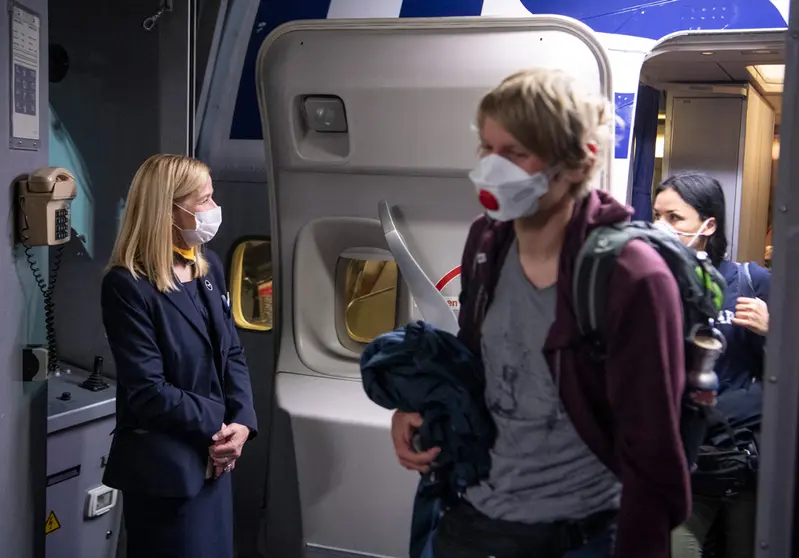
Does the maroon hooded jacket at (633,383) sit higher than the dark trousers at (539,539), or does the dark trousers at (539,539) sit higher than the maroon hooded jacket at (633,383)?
the maroon hooded jacket at (633,383)

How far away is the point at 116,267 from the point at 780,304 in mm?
1820

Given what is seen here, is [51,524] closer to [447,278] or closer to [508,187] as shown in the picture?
[447,278]

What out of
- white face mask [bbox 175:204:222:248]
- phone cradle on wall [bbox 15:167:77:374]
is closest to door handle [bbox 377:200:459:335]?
white face mask [bbox 175:204:222:248]

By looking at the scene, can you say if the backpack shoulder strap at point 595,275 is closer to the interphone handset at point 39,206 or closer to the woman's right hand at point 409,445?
the woman's right hand at point 409,445

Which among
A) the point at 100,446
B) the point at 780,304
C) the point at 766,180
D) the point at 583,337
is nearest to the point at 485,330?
the point at 583,337

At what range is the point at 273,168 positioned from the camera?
127 inches

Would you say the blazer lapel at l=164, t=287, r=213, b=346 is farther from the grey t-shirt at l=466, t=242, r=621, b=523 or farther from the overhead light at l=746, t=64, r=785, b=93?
the overhead light at l=746, t=64, r=785, b=93

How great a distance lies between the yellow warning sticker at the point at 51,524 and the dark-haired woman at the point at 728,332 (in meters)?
2.13

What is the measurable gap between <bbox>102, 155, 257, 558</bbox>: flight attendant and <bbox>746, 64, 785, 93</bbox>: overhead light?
3.53 m

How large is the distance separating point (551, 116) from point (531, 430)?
559 millimetres

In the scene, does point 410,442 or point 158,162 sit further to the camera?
point 158,162

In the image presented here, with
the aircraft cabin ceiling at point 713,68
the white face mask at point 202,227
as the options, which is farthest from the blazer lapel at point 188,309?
the aircraft cabin ceiling at point 713,68

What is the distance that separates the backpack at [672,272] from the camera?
4.94 feet

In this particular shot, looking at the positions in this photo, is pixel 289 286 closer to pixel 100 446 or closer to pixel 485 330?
pixel 100 446
